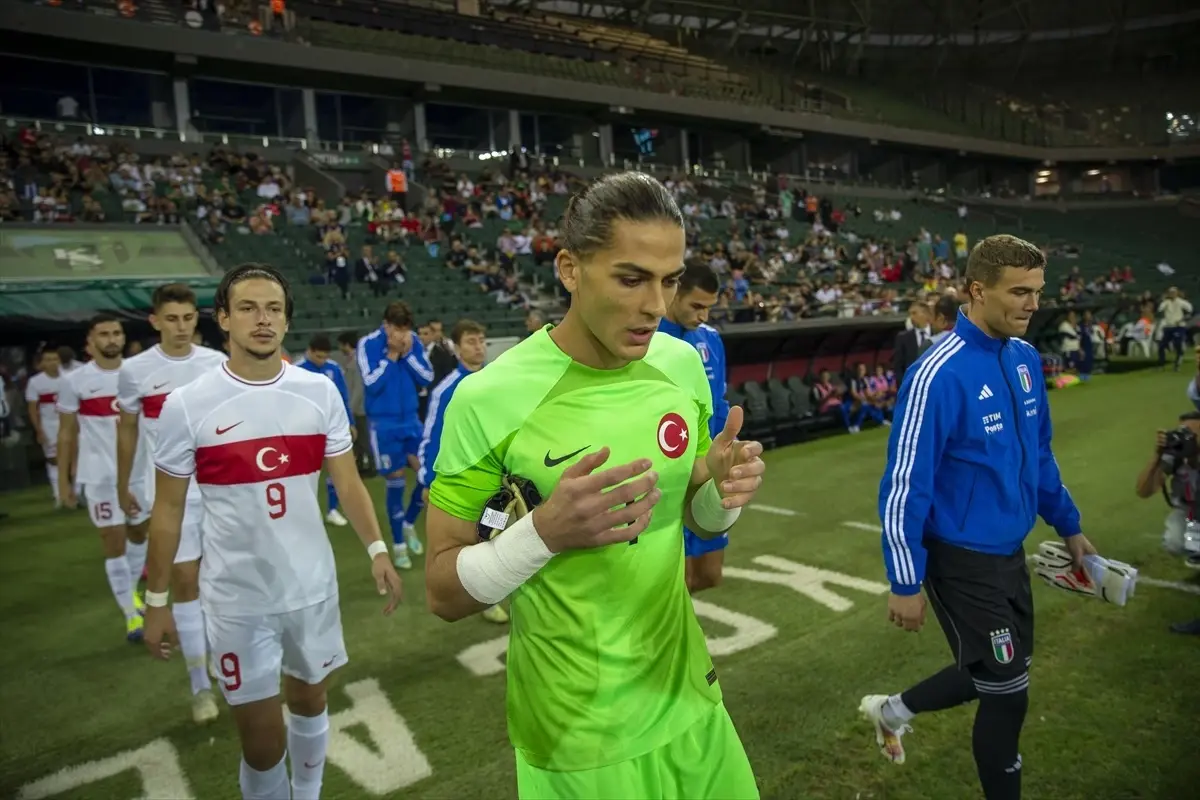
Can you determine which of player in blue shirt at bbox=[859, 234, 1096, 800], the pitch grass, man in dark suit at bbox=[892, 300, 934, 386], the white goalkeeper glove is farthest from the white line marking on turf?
player in blue shirt at bbox=[859, 234, 1096, 800]

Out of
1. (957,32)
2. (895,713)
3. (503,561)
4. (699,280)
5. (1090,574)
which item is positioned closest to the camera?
(503,561)

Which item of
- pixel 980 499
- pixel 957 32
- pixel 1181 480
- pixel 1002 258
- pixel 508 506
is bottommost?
pixel 1181 480

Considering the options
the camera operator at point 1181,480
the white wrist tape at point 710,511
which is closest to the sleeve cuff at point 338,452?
the white wrist tape at point 710,511

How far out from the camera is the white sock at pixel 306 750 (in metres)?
3.40

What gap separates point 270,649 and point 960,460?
2915mm

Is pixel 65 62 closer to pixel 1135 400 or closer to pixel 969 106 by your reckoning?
pixel 1135 400

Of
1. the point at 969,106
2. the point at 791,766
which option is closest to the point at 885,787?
the point at 791,766

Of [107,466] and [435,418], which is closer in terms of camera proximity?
[107,466]

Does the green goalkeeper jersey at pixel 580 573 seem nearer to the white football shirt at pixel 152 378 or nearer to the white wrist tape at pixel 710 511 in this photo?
the white wrist tape at pixel 710 511

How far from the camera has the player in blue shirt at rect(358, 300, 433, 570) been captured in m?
8.25

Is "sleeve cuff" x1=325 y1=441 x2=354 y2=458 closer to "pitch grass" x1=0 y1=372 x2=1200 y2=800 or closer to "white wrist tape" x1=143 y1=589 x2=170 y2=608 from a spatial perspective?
"white wrist tape" x1=143 y1=589 x2=170 y2=608

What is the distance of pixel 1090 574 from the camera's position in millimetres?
3469

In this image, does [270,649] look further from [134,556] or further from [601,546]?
[134,556]

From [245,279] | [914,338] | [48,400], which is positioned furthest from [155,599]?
[48,400]
